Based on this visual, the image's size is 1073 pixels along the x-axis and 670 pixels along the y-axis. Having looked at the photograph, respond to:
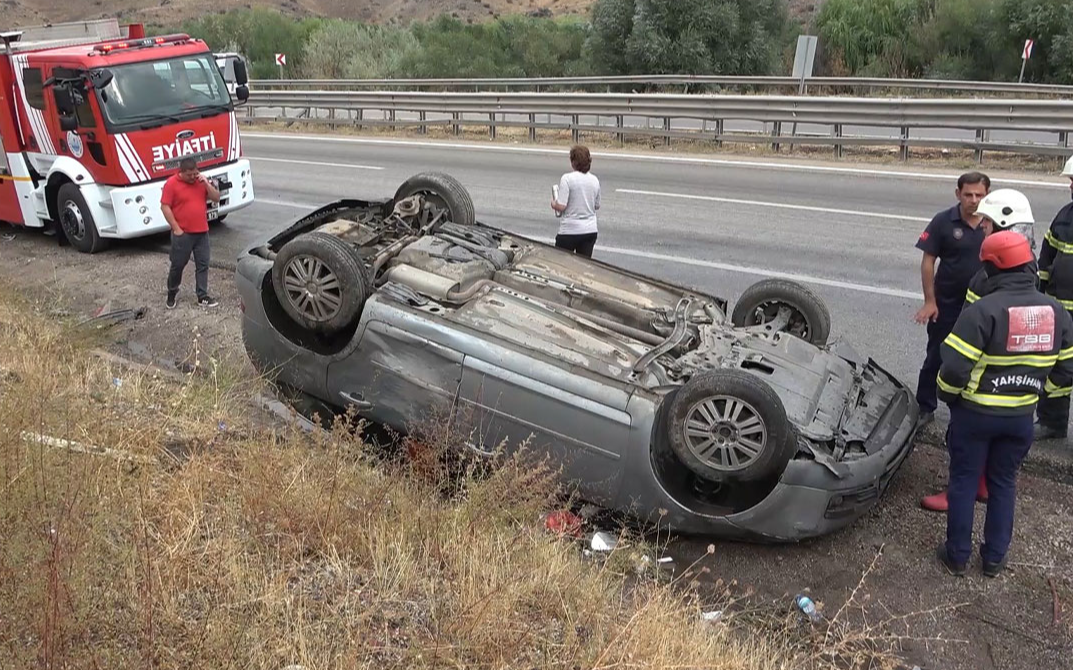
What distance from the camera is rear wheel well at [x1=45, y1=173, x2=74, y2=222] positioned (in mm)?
9656

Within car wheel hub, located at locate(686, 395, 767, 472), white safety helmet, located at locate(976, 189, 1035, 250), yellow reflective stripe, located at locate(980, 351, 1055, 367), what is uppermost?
white safety helmet, located at locate(976, 189, 1035, 250)

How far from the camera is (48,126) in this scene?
9.40 m

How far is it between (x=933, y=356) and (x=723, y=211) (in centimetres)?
570

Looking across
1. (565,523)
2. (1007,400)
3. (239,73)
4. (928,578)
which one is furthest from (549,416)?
(239,73)

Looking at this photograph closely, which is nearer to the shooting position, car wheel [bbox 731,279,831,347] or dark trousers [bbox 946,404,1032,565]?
dark trousers [bbox 946,404,1032,565]

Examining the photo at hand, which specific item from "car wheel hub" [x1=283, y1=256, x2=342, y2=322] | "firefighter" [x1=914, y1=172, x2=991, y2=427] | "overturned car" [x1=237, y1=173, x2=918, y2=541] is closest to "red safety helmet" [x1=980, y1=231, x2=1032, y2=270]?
"overturned car" [x1=237, y1=173, x2=918, y2=541]

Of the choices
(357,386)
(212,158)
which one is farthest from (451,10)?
(357,386)

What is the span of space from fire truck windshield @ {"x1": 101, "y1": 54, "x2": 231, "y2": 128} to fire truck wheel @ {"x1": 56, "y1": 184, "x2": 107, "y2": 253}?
3.67 feet

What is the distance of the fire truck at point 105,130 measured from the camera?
904 centimetres

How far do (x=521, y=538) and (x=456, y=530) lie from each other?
0.31m

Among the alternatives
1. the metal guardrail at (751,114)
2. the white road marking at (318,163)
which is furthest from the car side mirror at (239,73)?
the metal guardrail at (751,114)

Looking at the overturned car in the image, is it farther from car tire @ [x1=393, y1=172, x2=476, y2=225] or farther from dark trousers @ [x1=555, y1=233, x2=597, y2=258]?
dark trousers @ [x1=555, y1=233, x2=597, y2=258]

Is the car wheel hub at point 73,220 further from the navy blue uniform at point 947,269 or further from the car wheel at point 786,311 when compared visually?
the navy blue uniform at point 947,269

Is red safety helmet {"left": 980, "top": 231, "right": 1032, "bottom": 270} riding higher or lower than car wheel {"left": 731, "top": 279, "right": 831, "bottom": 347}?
higher
